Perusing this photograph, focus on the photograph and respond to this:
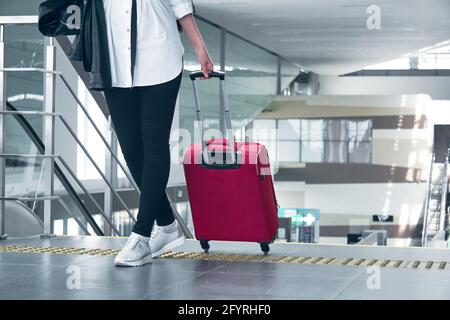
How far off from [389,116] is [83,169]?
56.4ft

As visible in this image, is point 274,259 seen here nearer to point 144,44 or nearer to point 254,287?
point 254,287

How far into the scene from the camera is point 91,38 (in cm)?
334

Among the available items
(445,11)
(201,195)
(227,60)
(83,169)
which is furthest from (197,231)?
(227,60)

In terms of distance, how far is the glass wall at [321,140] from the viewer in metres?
26.9

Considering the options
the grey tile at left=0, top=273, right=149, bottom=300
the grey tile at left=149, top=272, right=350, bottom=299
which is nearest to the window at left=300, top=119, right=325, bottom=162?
the grey tile at left=149, top=272, right=350, bottom=299

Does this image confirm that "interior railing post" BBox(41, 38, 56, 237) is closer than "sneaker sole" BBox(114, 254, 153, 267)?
No

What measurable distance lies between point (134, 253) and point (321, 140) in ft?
79.4

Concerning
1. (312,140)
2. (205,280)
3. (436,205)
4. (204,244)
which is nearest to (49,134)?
(204,244)

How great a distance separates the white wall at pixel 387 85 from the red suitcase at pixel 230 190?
31510 millimetres

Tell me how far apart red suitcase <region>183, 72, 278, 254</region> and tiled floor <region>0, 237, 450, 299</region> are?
31cm

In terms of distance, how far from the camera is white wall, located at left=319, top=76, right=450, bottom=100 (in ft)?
112

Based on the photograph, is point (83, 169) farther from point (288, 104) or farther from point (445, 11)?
point (288, 104)

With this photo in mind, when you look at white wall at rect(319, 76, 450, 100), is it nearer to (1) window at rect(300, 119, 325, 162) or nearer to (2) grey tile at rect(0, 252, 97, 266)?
(1) window at rect(300, 119, 325, 162)
